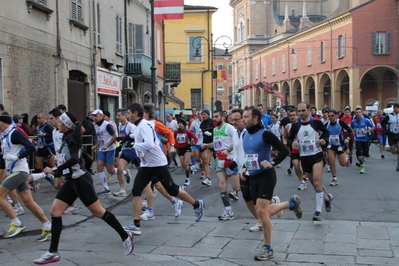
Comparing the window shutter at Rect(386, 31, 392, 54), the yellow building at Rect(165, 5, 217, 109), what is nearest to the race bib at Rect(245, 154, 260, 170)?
the yellow building at Rect(165, 5, 217, 109)

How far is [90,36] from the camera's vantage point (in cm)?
1875

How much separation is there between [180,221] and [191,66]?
121 feet

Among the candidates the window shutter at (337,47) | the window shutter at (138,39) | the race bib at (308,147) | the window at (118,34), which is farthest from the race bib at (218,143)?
the window shutter at (337,47)

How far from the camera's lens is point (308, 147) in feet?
29.3

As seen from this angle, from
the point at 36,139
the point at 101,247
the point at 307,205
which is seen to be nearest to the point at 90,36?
the point at 36,139

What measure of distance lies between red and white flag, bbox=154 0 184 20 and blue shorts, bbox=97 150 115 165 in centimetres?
670

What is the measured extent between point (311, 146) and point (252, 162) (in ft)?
8.24

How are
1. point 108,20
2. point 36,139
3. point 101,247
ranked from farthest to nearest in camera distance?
point 108,20 → point 36,139 → point 101,247

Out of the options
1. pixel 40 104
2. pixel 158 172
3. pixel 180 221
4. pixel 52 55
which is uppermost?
pixel 52 55

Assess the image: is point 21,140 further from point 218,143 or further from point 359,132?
point 359,132

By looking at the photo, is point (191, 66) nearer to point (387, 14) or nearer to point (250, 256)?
point (387, 14)

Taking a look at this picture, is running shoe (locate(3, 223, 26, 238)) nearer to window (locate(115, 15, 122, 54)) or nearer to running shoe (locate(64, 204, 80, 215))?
running shoe (locate(64, 204, 80, 215))

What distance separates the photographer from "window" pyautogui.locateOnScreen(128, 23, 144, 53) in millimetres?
23906

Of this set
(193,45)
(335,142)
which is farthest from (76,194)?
(193,45)
